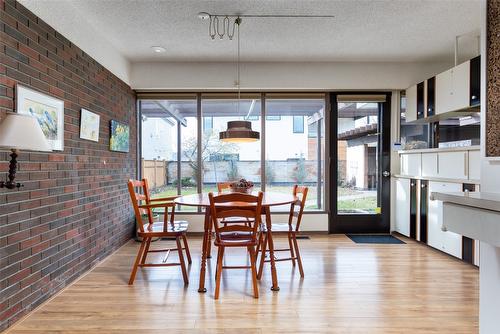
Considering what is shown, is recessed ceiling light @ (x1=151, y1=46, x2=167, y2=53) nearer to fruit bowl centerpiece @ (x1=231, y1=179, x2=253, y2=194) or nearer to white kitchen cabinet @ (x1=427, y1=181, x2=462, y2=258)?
fruit bowl centerpiece @ (x1=231, y1=179, x2=253, y2=194)

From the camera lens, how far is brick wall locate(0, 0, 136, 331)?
82.6 inches

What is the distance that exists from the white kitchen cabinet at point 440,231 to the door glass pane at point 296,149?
1547 mm

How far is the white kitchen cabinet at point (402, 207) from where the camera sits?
4.38 m

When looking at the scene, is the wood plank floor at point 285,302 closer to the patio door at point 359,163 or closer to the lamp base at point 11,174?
the lamp base at point 11,174

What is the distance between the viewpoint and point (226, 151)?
493cm

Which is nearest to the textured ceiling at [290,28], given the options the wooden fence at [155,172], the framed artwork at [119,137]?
the framed artwork at [119,137]

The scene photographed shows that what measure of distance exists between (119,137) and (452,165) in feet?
13.4

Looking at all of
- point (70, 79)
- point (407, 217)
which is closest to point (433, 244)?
point (407, 217)

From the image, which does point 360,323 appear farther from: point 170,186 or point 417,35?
point 170,186

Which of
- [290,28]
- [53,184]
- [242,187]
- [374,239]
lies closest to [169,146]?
[242,187]

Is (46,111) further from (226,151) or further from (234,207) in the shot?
(226,151)

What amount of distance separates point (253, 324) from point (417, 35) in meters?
3.59

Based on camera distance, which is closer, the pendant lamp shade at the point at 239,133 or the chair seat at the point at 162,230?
the chair seat at the point at 162,230

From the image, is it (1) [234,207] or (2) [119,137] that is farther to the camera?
(2) [119,137]
